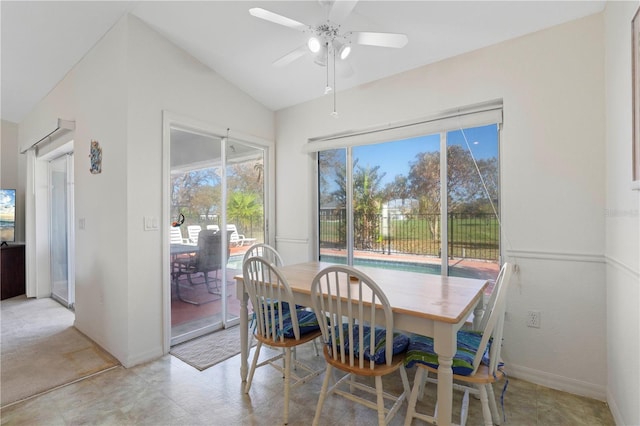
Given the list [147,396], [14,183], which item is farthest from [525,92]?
[14,183]

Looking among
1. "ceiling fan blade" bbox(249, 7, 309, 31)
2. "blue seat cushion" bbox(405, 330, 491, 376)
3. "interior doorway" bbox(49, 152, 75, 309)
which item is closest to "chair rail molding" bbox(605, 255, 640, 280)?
"blue seat cushion" bbox(405, 330, 491, 376)

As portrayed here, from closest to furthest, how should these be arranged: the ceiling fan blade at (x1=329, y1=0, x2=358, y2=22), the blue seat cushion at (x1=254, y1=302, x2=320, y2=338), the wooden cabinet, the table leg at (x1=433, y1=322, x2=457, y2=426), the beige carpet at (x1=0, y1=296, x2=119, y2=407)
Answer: the table leg at (x1=433, y1=322, x2=457, y2=426) < the ceiling fan blade at (x1=329, y1=0, x2=358, y2=22) < the blue seat cushion at (x1=254, y1=302, x2=320, y2=338) < the beige carpet at (x1=0, y1=296, x2=119, y2=407) < the wooden cabinet

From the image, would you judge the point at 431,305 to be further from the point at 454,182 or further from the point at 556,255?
the point at 454,182

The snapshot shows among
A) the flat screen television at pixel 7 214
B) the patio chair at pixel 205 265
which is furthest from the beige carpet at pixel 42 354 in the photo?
the flat screen television at pixel 7 214

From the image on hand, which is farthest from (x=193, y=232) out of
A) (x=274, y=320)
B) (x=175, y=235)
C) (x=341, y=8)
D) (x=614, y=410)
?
(x=614, y=410)

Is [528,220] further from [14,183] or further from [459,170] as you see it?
[14,183]

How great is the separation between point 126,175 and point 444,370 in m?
2.57

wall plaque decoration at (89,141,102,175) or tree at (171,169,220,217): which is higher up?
wall plaque decoration at (89,141,102,175)

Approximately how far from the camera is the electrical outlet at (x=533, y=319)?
86.4 inches

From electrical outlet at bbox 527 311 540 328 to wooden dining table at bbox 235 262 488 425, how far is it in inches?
17.6

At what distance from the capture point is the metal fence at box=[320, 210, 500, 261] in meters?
2.53

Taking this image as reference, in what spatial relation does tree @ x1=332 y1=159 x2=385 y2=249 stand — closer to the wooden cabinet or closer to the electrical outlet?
the electrical outlet

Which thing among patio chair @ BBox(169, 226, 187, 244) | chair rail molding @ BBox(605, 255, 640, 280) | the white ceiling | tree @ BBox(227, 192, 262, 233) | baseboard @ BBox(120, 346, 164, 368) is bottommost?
baseboard @ BBox(120, 346, 164, 368)

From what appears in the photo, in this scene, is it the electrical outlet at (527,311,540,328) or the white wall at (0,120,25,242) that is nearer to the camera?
the electrical outlet at (527,311,540,328)
